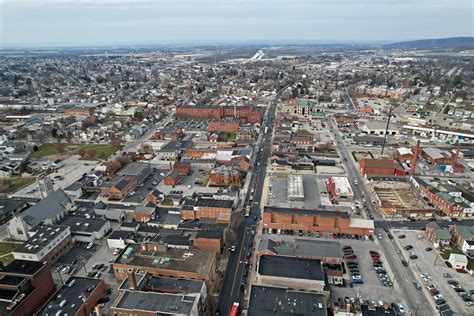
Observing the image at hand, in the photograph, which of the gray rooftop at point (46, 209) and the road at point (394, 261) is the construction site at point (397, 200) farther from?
the gray rooftop at point (46, 209)

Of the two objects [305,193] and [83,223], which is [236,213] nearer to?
[305,193]

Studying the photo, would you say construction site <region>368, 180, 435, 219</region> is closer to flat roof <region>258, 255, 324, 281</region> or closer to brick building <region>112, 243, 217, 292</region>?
flat roof <region>258, 255, 324, 281</region>

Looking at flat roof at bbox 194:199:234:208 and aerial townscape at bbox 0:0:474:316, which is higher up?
flat roof at bbox 194:199:234:208

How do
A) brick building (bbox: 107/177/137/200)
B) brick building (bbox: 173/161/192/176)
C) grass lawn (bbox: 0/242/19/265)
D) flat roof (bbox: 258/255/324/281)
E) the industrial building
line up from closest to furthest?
flat roof (bbox: 258/255/324/281)
grass lawn (bbox: 0/242/19/265)
the industrial building
brick building (bbox: 107/177/137/200)
brick building (bbox: 173/161/192/176)

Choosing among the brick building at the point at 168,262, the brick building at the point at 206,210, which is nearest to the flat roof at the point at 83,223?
the brick building at the point at 168,262

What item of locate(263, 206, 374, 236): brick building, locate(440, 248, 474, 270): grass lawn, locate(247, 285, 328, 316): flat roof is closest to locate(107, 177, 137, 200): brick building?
locate(263, 206, 374, 236): brick building
